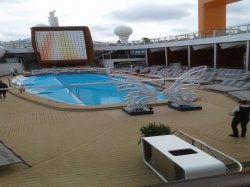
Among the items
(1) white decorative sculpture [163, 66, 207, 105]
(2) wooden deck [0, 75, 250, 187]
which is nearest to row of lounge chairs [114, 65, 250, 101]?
(2) wooden deck [0, 75, 250, 187]

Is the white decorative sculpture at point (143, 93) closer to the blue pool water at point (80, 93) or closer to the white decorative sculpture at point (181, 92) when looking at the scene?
the white decorative sculpture at point (181, 92)

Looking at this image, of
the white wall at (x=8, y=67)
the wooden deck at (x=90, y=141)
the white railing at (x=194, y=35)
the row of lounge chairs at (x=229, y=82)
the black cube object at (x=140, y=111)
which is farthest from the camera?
the white wall at (x=8, y=67)

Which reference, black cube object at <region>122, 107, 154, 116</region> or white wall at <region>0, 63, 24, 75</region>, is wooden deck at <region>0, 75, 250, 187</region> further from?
white wall at <region>0, 63, 24, 75</region>

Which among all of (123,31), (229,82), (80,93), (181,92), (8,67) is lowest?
(80,93)

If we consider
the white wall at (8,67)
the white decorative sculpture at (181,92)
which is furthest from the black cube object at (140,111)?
the white wall at (8,67)

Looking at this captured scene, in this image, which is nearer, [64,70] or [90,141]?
[90,141]

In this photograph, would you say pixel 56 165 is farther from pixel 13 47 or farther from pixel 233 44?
pixel 13 47

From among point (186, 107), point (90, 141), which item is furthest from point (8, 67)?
point (90, 141)

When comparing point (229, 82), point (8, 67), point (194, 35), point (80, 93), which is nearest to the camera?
point (229, 82)

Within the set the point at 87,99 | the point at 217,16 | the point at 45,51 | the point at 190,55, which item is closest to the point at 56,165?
the point at 87,99

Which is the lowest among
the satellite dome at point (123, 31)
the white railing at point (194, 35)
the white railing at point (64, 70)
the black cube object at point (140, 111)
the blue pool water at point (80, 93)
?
the blue pool water at point (80, 93)

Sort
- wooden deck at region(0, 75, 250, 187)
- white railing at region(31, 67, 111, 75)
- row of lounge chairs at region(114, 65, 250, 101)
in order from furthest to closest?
white railing at region(31, 67, 111, 75) → row of lounge chairs at region(114, 65, 250, 101) → wooden deck at region(0, 75, 250, 187)

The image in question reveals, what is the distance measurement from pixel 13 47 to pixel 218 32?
71.4ft

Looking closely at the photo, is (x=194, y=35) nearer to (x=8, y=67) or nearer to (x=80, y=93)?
(x=80, y=93)
